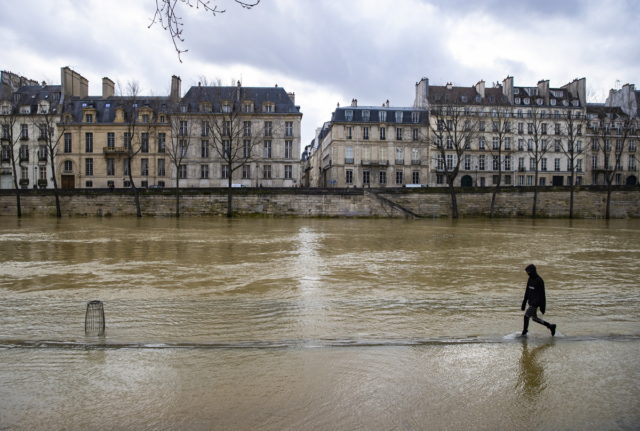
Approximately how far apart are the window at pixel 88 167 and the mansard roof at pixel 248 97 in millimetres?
11357

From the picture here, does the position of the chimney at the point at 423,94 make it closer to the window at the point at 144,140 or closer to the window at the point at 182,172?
the window at the point at 182,172

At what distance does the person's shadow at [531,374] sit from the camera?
5.52 metres

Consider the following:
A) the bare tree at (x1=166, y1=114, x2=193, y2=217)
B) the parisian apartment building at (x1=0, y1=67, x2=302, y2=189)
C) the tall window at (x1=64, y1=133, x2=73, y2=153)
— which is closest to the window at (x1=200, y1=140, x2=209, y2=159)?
the parisian apartment building at (x1=0, y1=67, x2=302, y2=189)

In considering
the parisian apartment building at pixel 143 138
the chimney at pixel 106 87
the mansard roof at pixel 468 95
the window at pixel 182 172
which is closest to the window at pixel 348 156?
the parisian apartment building at pixel 143 138

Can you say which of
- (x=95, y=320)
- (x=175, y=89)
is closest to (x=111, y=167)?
(x=175, y=89)

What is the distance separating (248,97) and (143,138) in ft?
37.9

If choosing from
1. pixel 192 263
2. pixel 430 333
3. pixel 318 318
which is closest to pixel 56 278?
pixel 192 263

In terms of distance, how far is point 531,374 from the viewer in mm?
5980

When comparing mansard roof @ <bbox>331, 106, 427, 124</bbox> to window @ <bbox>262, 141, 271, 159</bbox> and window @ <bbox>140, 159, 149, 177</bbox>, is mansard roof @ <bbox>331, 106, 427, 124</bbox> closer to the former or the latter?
window @ <bbox>262, 141, 271, 159</bbox>

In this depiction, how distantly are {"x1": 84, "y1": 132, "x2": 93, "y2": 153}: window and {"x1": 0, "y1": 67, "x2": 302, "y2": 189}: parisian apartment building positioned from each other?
0.33ft

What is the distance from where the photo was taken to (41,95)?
2024 inches

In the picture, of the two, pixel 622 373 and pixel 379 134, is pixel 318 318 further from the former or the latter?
pixel 379 134

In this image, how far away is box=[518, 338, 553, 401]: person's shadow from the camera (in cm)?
552

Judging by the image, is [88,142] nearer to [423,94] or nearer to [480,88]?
[423,94]
